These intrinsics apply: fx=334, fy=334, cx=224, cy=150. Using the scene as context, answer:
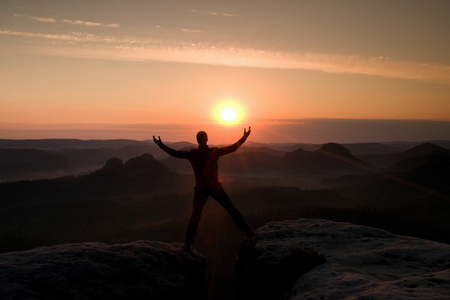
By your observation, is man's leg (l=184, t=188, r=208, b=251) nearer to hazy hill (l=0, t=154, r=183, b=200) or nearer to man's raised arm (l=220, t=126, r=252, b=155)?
man's raised arm (l=220, t=126, r=252, b=155)

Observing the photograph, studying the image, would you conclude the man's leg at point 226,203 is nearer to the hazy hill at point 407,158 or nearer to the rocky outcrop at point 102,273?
the rocky outcrop at point 102,273

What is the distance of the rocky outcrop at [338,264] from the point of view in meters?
4.84

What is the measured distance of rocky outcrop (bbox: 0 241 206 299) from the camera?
5.78 metres

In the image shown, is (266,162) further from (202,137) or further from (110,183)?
(202,137)

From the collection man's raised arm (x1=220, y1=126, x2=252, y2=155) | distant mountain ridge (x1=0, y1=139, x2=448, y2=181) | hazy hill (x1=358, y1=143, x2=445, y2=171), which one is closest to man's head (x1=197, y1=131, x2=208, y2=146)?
man's raised arm (x1=220, y1=126, x2=252, y2=155)

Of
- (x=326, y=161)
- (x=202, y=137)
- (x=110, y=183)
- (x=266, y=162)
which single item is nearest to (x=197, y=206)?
(x=202, y=137)

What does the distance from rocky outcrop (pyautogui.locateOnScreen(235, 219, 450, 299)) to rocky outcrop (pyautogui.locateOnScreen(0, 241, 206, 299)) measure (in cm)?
163

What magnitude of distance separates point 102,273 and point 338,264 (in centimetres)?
460

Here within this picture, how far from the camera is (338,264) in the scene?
21.0 ft

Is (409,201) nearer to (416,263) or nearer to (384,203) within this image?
(384,203)

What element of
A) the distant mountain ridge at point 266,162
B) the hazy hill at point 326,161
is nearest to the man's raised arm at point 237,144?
the distant mountain ridge at point 266,162

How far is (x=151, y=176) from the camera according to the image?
41375 millimetres

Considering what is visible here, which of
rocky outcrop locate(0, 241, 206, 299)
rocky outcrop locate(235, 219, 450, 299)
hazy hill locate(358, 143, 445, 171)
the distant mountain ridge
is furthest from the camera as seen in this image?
the distant mountain ridge

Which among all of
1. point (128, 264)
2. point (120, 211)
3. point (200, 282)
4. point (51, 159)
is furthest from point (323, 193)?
point (51, 159)
